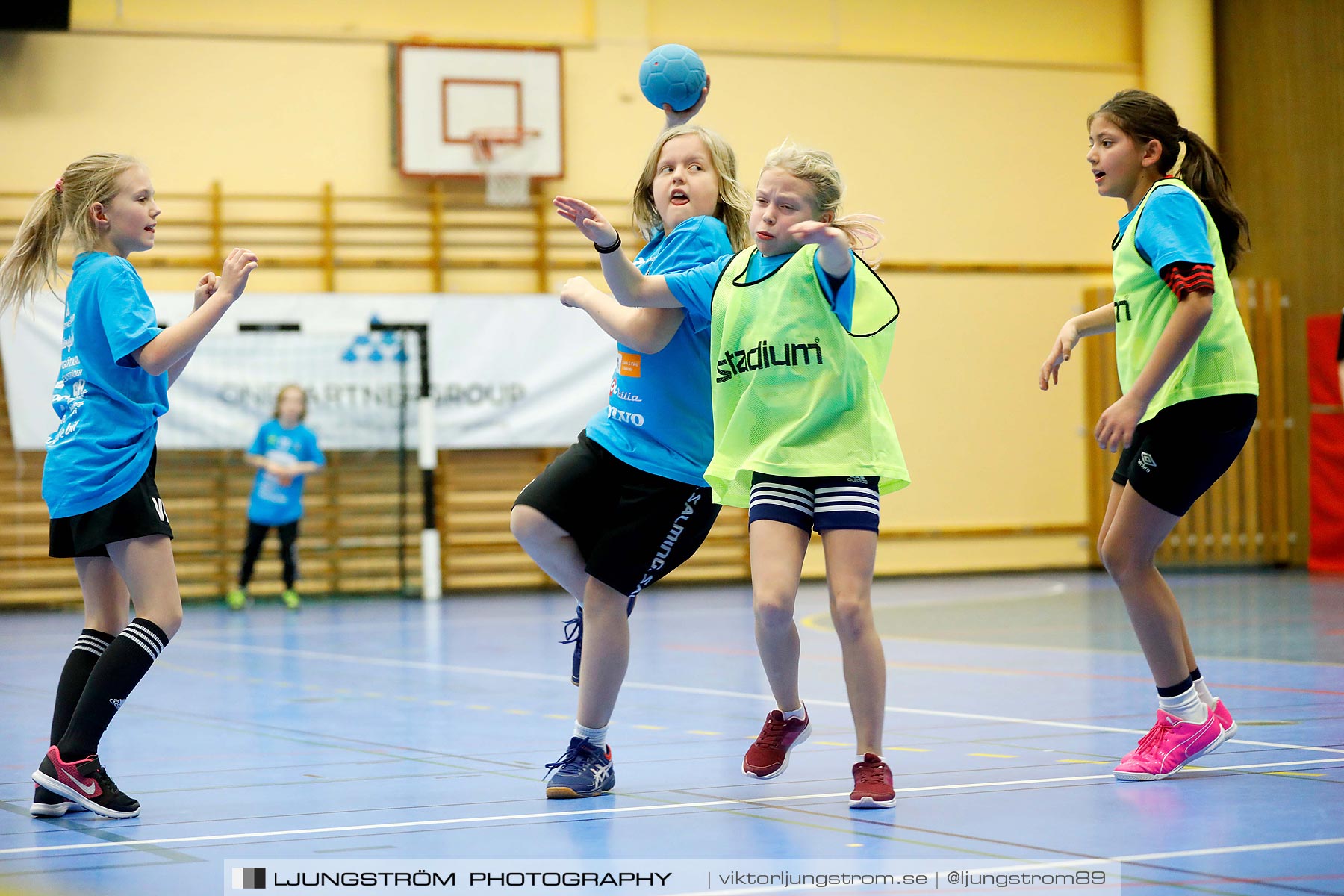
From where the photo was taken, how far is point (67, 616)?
11.5 metres

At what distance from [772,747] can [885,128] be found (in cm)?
1157

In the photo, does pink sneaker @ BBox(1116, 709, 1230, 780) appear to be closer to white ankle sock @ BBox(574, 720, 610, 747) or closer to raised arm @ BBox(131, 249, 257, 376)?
white ankle sock @ BBox(574, 720, 610, 747)

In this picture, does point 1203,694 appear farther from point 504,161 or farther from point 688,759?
point 504,161

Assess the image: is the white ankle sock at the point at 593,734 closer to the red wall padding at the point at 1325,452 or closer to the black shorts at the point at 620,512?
the black shorts at the point at 620,512

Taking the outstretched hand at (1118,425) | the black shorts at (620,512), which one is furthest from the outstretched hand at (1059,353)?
the black shorts at (620,512)

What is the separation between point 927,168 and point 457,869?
12.6 metres

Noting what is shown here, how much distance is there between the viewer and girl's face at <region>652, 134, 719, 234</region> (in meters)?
3.84

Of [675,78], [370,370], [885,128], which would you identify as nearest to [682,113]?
[675,78]

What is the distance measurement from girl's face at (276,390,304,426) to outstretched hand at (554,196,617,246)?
8.80 metres

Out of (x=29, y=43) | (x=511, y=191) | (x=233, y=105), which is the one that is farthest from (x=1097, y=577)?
(x=29, y=43)

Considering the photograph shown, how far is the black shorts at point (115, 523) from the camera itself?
146 inches

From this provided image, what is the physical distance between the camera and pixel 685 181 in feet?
12.6

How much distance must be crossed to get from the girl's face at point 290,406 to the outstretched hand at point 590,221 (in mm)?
8801

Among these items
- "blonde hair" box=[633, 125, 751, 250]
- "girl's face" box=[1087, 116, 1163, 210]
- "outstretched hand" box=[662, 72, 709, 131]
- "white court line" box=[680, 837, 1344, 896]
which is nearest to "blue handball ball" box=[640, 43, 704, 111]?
"outstretched hand" box=[662, 72, 709, 131]
